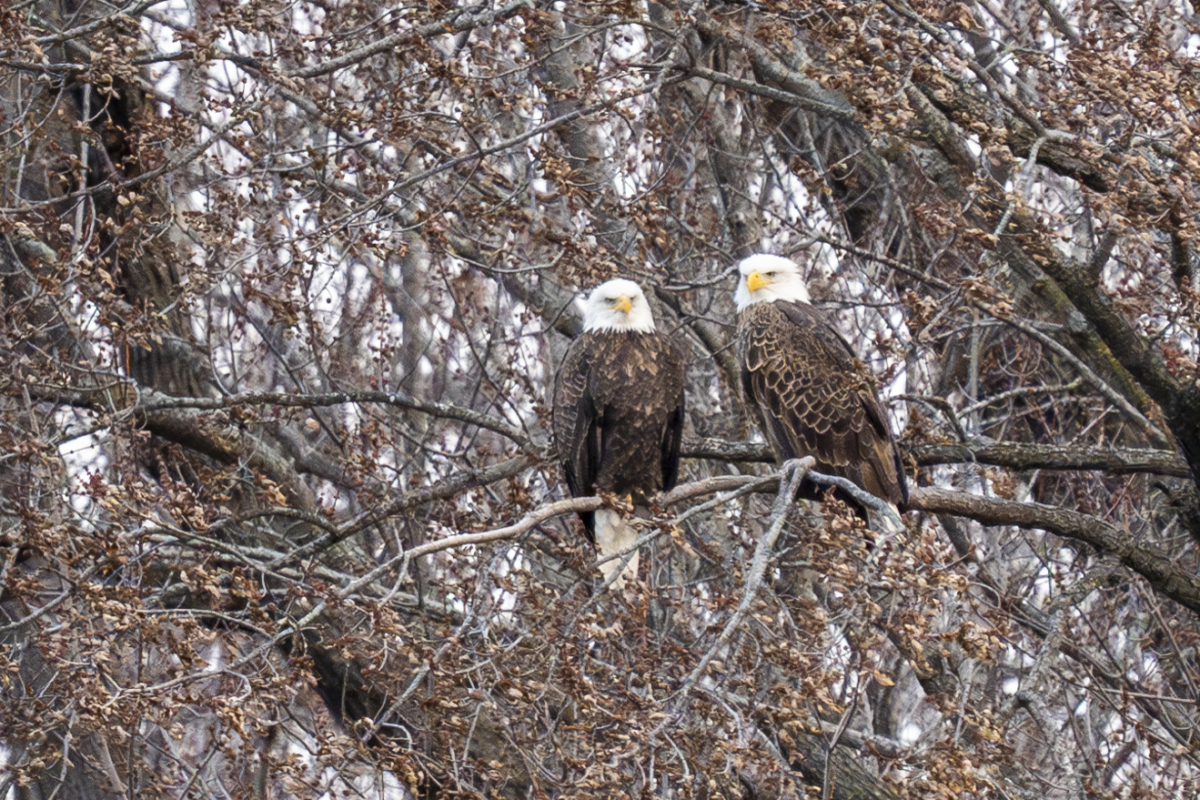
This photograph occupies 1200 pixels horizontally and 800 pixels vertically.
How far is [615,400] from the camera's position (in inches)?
231

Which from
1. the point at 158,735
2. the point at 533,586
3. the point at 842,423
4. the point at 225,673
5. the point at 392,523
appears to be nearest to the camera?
the point at 225,673

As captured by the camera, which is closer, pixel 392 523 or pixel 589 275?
pixel 589 275

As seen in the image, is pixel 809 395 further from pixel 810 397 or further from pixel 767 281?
pixel 767 281

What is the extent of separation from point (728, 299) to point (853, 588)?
440 cm

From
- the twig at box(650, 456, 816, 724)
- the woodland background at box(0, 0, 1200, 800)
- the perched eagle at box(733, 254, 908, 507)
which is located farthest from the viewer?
the perched eagle at box(733, 254, 908, 507)

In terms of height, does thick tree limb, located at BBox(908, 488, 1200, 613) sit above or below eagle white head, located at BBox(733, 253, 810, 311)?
below

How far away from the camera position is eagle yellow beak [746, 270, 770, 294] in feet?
18.8

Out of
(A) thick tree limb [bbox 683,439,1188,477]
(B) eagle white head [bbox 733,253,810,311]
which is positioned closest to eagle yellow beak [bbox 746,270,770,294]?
Result: (B) eagle white head [bbox 733,253,810,311]

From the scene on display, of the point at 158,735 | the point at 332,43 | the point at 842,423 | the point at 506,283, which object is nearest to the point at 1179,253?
the point at 842,423

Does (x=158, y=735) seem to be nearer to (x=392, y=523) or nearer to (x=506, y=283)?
(x=392, y=523)

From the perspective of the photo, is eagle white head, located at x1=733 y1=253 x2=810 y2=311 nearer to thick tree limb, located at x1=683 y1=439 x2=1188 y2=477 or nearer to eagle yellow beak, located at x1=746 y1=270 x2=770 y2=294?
eagle yellow beak, located at x1=746 y1=270 x2=770 y2=294

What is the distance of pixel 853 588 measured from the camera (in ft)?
11.1

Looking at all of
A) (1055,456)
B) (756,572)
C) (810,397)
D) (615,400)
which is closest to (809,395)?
(810,397)

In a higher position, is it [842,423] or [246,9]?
[246,9]
